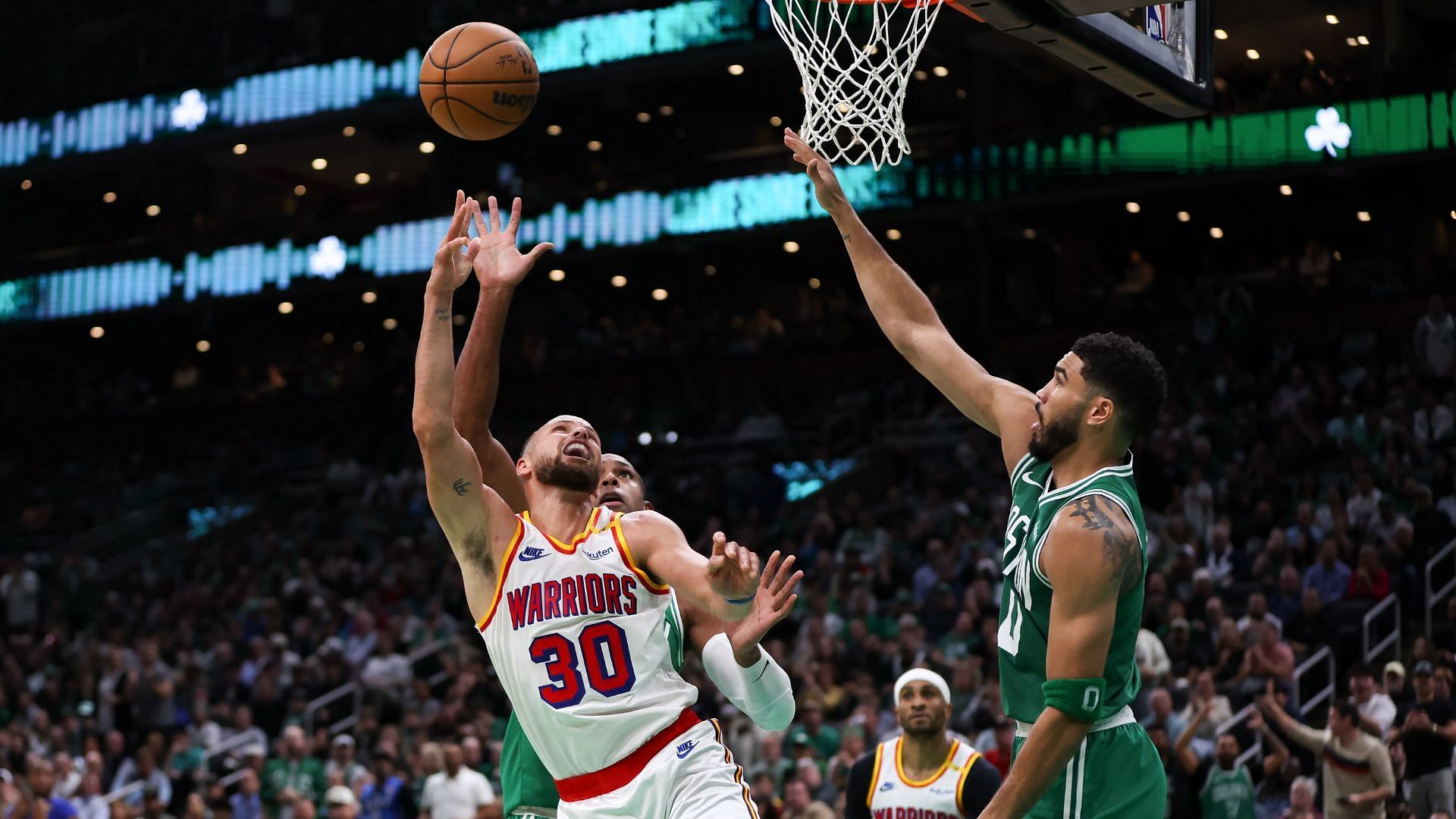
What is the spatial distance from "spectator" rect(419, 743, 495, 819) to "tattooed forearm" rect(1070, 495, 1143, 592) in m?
9.54

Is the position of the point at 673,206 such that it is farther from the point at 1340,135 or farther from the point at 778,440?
the point at 1340,135

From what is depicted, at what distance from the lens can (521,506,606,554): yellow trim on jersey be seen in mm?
5215

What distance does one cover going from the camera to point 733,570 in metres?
4.59

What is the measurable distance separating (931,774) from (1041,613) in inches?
137

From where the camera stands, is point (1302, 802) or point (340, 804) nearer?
point (1302, 802)

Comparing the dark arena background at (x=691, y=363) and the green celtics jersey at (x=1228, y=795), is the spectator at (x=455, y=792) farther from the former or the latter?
the green celtics jersey at (x=1228, y=795)

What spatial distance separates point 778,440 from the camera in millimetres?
23156

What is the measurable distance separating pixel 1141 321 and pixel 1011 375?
1831 millimetres

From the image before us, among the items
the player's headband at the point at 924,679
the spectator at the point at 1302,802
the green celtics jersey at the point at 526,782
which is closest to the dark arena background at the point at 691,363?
the spectator at the point at 1302,802

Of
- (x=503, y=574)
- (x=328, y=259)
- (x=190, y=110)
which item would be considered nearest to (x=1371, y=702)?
(x=503, y=574)

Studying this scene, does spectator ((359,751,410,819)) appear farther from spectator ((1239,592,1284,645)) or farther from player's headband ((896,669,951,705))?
player's headband ((896,669,951,705))

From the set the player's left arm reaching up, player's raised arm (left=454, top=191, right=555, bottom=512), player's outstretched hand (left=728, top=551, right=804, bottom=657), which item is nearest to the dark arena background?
player's raised arm (left=454, top=191, right=555, bottom=512)

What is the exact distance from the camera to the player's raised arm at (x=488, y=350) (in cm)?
574

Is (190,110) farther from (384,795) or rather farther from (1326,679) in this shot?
(1326,679)
